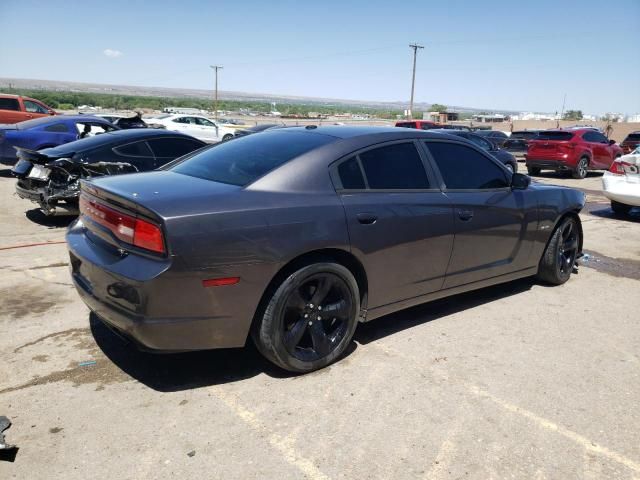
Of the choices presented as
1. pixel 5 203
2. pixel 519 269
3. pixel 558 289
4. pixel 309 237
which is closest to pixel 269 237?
pixel 309 237

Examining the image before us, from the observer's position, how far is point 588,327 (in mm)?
4395

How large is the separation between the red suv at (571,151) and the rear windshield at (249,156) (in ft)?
47.7

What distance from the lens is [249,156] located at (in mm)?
3727

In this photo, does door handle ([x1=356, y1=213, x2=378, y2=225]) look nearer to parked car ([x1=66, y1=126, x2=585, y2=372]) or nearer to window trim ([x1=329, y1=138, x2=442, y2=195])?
parked car ([x1=66, y1=126, x2=585, y2=372])

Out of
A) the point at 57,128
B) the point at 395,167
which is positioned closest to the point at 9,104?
the point at 57,128

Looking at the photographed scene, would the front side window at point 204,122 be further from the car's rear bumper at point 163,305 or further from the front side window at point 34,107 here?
the car's rear bumper at point 163,305

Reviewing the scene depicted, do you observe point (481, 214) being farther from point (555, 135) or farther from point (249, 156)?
point (555, 135)

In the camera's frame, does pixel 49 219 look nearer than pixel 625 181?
Yes

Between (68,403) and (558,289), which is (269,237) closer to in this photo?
(68,403)

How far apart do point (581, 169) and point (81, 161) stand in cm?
1498

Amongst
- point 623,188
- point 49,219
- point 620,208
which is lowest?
point 49,219

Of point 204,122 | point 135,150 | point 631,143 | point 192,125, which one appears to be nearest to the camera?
point 135,150

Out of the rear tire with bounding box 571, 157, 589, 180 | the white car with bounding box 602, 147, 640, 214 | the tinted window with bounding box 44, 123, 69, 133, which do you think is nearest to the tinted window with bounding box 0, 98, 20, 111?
the tinted window with bounding box 44, 123, 69, 133

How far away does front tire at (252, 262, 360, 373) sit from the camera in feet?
10.3
